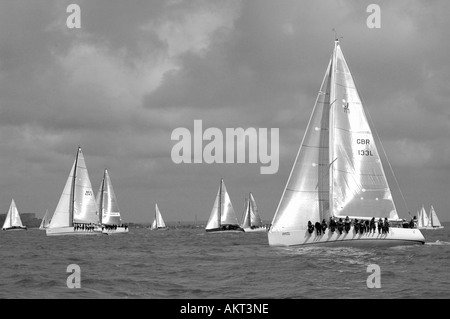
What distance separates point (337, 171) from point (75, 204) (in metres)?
48.7

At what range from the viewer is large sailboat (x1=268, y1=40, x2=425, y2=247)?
43.6 meters

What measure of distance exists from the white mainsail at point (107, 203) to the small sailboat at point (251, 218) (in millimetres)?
23482

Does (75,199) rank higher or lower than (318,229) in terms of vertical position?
higher

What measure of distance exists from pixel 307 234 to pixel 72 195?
49973 mm

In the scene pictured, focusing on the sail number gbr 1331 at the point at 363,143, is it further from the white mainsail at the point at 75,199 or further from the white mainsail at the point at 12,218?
the white mainsail at the point at 12,218

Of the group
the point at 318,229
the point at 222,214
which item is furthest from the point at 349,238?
the point at 222,214

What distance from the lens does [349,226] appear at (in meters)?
40.8

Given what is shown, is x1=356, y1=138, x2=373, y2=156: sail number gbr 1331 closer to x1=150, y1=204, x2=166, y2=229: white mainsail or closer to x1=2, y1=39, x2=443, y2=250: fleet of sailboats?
x1=2, y1=39, x2=443, y2=250: fleet of sailboats

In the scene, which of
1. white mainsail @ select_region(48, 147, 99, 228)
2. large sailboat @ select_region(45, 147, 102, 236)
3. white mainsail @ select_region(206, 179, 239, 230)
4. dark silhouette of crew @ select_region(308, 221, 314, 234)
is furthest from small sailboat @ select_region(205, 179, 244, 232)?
dark silhouette of crew @ select_region(308, 221, 314, 234)

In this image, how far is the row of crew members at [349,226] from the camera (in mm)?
40750

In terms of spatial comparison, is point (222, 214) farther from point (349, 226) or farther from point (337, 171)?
point (349, 226)

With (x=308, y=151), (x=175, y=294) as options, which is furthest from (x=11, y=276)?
(x=308, y=151)

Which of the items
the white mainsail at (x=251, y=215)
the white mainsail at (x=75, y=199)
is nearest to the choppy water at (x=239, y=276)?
the white mainsail at (x=75, y=199)
